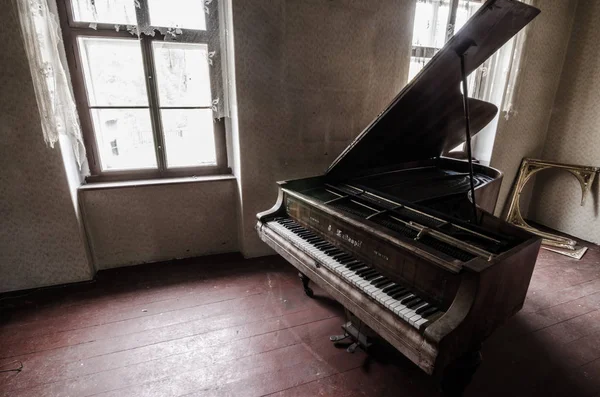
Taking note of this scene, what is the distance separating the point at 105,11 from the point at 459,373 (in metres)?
3.17

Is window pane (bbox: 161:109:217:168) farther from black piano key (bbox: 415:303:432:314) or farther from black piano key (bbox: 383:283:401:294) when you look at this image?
black piano key (bbox: 415:303:432:314)

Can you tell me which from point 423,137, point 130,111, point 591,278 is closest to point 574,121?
point 591,278

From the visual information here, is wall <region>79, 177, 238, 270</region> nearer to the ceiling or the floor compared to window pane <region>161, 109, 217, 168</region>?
nearer to the floor

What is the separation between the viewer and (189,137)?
282cm

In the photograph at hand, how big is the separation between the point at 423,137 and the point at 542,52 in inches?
95.4

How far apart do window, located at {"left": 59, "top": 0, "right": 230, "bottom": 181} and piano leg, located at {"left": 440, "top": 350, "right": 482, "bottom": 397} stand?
2.43 meters

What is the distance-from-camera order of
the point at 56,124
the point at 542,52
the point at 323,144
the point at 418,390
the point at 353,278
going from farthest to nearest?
the point at 542,52 → the point at 323,144 → the point at 56,124 → the point at 418,390 → the point at 353,278

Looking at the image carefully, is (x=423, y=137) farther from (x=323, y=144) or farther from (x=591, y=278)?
(x=591, y=278)

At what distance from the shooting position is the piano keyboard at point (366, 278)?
3.95 feet

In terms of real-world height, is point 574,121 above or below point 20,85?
below

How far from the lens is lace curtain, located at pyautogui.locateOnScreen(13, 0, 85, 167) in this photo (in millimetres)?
1986

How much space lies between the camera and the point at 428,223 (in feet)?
5.39

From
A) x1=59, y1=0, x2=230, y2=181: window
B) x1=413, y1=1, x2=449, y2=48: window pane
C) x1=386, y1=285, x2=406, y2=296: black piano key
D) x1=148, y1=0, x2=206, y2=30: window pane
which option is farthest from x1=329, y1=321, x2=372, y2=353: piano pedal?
x1=413, y1=1, x2=449, y2=48: window pane

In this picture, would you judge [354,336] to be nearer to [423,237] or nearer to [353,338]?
[353,338]
